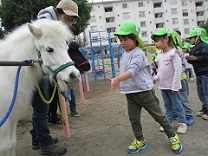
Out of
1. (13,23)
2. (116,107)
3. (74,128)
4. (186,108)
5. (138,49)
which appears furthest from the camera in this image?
(13,23)

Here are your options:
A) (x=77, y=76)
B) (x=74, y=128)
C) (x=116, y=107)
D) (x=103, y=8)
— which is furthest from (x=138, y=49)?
(x=103, y=8)

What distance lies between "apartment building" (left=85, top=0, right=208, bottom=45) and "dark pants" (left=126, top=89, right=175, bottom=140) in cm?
4525

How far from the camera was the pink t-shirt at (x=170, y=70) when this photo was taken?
11.2 ft

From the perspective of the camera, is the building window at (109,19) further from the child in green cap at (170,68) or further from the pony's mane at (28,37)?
the pony's mane at (28,37)

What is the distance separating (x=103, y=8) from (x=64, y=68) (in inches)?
1911

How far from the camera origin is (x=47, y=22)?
7.00 feet

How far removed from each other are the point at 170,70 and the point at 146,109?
0.91 meters

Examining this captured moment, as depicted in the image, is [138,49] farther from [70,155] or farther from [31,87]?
[70,155]

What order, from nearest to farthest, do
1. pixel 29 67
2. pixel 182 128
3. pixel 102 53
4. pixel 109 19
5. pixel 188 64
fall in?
1. pixel 29 67
2. pixel 182 128
3. pixel 188 64
4. pixel 102 53
5. pixel 109 19

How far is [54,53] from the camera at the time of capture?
2047 millimetres

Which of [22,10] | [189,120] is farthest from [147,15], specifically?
[189,120]

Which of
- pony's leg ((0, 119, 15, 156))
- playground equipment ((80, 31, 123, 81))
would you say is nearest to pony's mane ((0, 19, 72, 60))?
pony's leg ((0, 119, 15, 156))

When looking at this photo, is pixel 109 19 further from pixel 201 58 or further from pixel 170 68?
pixel 170 68

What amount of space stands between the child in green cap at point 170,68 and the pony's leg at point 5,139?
2.26m
